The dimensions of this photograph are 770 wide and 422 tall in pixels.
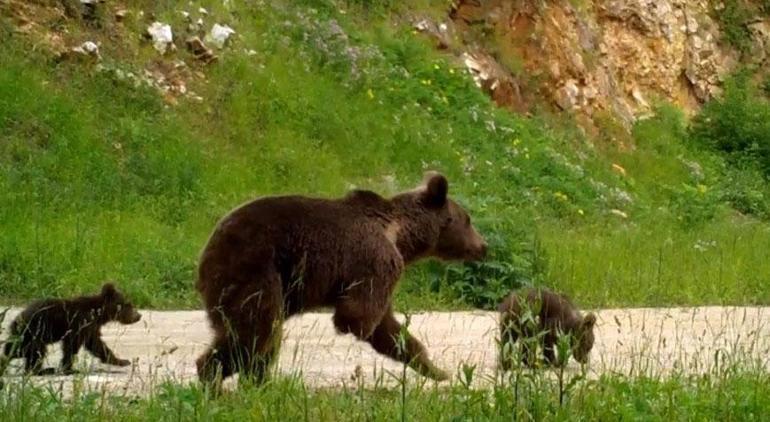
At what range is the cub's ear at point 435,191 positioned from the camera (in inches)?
379

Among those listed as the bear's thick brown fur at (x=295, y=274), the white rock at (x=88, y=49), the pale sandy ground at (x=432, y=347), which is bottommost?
the pale sandy ground at (x=432, y=347)

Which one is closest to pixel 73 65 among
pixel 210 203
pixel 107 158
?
pixel 107 158

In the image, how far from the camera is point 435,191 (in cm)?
965

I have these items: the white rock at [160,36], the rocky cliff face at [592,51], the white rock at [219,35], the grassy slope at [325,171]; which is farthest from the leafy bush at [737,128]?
the white rock at [160,36]

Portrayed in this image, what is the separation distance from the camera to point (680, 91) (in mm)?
33750

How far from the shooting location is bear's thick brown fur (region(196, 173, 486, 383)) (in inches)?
301

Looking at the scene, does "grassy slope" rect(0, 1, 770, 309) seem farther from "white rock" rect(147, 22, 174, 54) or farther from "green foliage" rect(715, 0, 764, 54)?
"green foliage" rect(715, 0, 764, 54)

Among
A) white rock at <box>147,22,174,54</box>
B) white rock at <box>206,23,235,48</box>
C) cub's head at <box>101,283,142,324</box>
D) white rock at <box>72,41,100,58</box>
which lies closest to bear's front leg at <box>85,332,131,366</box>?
cub's head at <box>101,283,142,324</box>

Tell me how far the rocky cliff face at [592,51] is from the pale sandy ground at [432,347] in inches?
587

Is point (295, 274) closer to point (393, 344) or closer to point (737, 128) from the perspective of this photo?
point (393, 344)

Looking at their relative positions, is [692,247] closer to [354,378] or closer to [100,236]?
[100,236]

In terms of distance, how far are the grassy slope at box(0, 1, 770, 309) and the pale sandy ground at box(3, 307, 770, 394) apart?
1.18 m

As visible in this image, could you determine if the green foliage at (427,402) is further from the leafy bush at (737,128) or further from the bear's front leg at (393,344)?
the leafy bush at (737,128)

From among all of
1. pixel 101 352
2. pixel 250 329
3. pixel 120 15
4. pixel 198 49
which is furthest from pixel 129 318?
pixel 198 49
